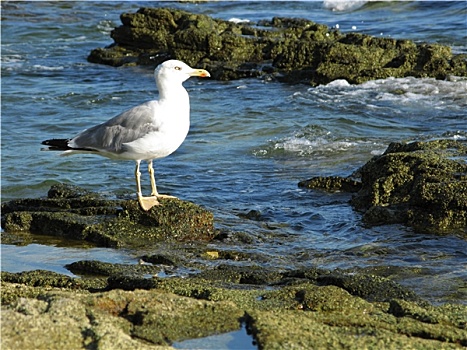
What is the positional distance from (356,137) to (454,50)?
6069 millimetres

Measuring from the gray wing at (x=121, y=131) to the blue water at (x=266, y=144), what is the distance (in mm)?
890

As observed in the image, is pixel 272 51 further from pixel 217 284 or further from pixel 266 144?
pixel 217 284

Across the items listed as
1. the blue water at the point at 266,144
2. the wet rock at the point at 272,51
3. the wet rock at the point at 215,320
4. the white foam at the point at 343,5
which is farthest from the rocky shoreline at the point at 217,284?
the white foam at the point at 343,5

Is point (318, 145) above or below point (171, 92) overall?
below

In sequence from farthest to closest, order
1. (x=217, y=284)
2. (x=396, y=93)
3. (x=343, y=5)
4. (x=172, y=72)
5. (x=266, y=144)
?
1. (x=343, y=5)
2. (x=396, y=93)
3. (x=266, y=144)
4. (x=172, y=72)
5. (x=217, y=284)

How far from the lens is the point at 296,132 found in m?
11.5

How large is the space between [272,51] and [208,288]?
11960 millimetres

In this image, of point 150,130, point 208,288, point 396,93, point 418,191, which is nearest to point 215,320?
point 208,288

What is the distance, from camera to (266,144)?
11.0 m

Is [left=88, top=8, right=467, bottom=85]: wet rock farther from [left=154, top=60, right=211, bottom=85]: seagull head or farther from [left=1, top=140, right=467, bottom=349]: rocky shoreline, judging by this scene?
[left=154, top=60, right=211, bottom=85]: seagull head

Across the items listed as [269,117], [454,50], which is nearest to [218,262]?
[269,117]

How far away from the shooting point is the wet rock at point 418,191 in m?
6.93

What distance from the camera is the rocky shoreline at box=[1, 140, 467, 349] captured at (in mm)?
3512

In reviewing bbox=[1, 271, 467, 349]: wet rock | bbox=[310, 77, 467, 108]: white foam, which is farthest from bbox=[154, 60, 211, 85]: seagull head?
bbox=[310, 77, 467, 108]: white foam
